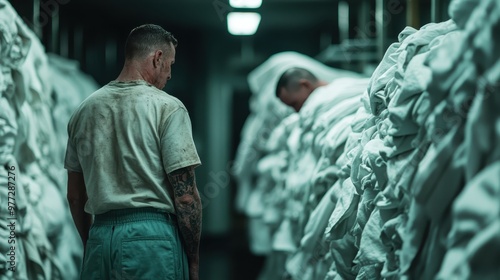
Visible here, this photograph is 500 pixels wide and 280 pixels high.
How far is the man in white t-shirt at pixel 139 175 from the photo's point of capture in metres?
2.35

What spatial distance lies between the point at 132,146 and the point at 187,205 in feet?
0.84

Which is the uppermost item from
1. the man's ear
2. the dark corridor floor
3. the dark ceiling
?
the dark ceiling

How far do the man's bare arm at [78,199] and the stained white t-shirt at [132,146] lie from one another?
0.41ft

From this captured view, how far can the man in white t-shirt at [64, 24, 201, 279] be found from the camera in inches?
92.6

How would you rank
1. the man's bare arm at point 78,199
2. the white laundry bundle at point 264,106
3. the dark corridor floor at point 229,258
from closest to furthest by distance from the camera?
the man's bare arm at point 78,199, the white laundry bundle at point 264,106, the dark corridor floor at point 229,258

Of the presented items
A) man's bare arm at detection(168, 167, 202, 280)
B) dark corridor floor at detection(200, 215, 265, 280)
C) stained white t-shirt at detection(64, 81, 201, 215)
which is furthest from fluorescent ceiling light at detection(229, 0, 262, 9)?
man's bare arm at detection(168, 167, 202, 280)

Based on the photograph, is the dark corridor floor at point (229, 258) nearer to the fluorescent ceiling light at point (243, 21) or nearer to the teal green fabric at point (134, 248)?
the fluorescent ceiling light at point (243, 21)

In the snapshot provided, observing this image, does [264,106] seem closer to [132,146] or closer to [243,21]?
[243,21]

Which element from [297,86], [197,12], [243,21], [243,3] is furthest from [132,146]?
[197,12]

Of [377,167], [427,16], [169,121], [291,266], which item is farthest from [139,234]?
[427,16]

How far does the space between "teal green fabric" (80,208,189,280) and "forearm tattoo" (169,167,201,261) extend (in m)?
0.05

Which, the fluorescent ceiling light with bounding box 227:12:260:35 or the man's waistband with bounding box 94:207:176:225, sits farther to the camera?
the fluorescent ceiling light with bounding box 227:12:260:35

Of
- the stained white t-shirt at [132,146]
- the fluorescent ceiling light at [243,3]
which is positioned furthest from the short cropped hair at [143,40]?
the fluorescent ceiling light at [243,3]

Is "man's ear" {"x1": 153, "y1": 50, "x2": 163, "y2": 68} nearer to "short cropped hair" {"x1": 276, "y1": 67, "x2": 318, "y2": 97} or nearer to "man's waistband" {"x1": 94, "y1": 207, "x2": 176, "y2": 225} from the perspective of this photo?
"man's waistband" {"x1": 94, "y1": 207, "x2": 176, "y2": 225}
